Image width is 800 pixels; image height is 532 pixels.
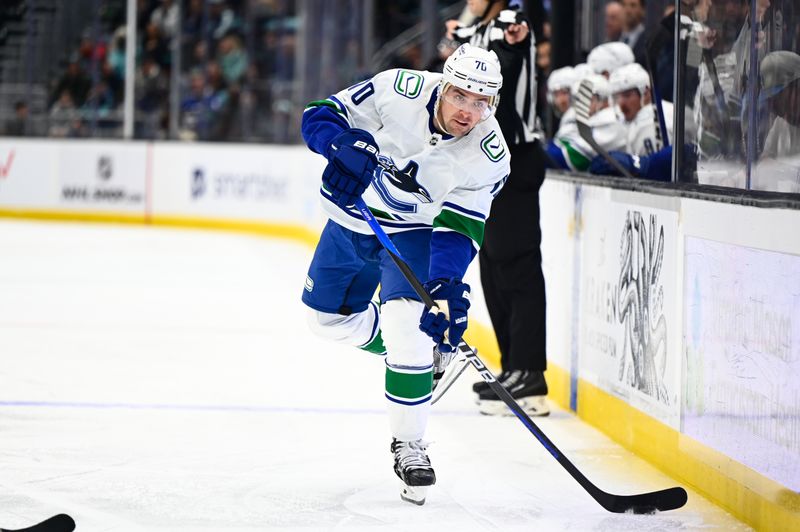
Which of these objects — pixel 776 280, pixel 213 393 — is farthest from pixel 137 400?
pixel 776 280

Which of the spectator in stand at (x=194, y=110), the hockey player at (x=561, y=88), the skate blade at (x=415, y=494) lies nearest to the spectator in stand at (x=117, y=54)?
the spectator in stand at (x=194, y=110)

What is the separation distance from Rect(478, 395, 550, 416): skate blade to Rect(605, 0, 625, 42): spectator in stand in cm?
185

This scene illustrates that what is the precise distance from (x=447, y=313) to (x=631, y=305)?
1091 millimetres

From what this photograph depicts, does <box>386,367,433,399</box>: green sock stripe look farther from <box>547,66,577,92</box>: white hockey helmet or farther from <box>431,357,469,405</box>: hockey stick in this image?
<box>547,66,577,92</box>: white hockey helmet

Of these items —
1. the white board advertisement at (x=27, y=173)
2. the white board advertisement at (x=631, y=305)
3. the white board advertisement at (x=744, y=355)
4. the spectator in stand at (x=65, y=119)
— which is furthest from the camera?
the spectator in stand at (x=65, y=119)

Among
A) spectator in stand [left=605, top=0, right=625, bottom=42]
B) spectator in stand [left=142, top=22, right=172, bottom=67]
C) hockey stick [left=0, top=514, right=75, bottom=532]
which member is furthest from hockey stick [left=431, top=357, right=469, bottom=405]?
spectator in stand [left=142, top=22, right=172, bottom=67]

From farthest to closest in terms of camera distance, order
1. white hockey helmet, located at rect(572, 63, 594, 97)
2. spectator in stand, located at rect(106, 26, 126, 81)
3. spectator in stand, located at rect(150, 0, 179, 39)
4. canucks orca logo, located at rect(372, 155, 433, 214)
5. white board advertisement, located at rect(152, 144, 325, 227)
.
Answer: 1. spectator in stand, located at rect(106, 26, 126, 81)
2. spectator in stand, located at rect(150, 0, 179, 39)
3. white board advertisement, located at rect(152, 144, 325, 227)
4. white hockey helmet, located at rect(572, 63, 594, 97)
5. canucks orca logo, located at rect(372, 155, 433, 214)

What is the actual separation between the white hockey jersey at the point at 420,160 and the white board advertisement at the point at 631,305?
26.7 inches

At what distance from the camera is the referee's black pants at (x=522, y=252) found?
15.5 ft

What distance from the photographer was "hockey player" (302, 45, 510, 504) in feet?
10.8

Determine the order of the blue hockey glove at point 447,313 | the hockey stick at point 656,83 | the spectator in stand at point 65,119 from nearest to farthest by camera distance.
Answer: the blue hockey glove at point 447,313 → the hockey stick at point 656,83 → the spectator in stand at point 65,119

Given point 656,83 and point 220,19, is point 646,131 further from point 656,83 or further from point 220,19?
point 220,19

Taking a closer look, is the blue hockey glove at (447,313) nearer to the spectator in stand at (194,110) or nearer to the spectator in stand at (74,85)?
the spectator in stand at (194,110)

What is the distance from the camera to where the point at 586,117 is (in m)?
5.31
